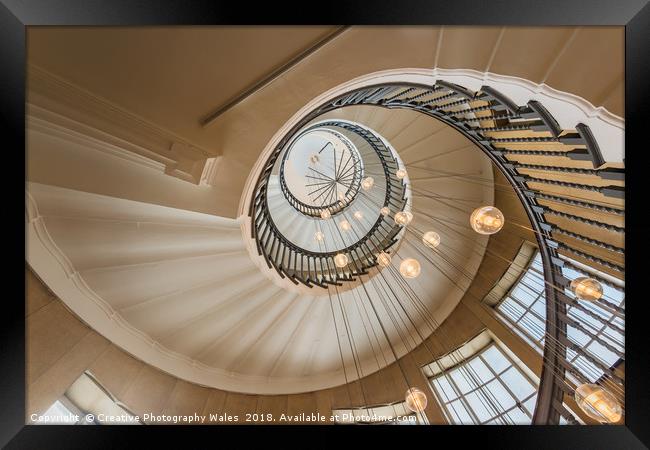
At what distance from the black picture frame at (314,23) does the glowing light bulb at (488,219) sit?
90 cm

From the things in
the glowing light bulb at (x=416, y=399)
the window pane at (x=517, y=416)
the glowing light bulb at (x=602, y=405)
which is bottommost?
the window pane at (x=517, y=416)

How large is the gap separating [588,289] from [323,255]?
421cm

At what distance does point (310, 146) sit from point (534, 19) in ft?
30.3

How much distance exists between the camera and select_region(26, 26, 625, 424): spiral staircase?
7.38 feet

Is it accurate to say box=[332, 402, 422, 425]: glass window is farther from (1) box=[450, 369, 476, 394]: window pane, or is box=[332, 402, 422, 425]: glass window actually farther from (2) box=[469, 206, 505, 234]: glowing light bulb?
(2) box=[469, 206, 505, 234]: glowing light bulb

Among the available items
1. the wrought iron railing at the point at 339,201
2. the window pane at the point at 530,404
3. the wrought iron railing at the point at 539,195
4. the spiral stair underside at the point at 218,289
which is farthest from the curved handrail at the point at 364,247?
the window pane at the point at 530,404

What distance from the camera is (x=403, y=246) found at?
585 cm

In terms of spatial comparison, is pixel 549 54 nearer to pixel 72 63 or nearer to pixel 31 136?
pixel 72 63

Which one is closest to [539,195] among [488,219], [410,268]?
[488,219]

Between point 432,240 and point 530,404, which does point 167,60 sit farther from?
point 530,404

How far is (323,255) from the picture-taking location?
A: 5910 mm

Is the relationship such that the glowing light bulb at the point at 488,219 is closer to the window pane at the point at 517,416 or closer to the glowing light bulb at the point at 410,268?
the glowing light bulb at the point at 410,268

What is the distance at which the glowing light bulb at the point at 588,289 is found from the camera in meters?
2.18

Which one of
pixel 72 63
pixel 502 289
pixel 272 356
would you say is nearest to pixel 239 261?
pixel 272 356
